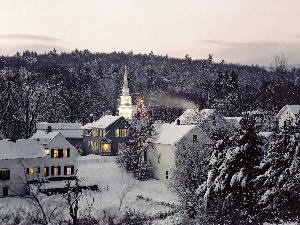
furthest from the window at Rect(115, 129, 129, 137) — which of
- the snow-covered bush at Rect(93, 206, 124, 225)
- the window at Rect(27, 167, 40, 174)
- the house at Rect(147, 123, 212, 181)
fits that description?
the snow-covered bush at Rect(93, 206, 124, 225)

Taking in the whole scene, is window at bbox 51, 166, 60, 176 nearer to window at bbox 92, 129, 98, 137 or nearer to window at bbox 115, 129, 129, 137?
window at bbox 115, 129, 129, 137

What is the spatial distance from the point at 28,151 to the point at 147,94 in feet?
326

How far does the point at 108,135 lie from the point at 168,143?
706 inches

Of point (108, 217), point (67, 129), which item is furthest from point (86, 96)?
point (108, 217)

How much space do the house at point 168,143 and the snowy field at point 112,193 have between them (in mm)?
1739

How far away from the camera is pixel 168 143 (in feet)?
188

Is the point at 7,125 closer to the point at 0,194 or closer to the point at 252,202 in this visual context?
the point at 0,194

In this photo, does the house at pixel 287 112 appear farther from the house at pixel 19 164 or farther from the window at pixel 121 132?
the house at pixel 19 164

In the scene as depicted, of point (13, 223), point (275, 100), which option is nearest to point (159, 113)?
point (275, 100)

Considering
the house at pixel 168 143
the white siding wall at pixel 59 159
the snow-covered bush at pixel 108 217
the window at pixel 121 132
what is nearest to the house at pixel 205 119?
the house at pixel 168 143

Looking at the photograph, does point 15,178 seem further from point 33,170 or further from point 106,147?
point 106,147

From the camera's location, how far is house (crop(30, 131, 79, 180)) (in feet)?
184

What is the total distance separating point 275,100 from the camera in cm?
10438

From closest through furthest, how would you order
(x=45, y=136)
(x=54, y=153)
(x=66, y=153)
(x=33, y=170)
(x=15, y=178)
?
(x=15, y=178)
(x=33, y=170)
(x=54, y=153)
(x=66, y=153)
(x=45, y=136)
